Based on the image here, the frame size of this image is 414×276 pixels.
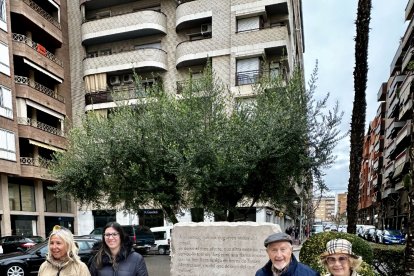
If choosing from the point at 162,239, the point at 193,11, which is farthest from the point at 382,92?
the point at 162,239

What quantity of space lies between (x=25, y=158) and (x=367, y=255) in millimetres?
22084

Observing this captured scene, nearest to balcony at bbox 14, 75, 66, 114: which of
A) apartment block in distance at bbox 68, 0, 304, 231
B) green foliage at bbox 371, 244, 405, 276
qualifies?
apartment block in distance at bbox 68, 0, 304, 231

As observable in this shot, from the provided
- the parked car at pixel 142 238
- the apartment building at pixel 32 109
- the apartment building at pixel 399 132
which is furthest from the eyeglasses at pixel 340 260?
the apartment building at pixel 399 132

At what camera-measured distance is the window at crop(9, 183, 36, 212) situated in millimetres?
23078

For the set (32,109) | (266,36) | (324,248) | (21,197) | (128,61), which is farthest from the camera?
(128,61)

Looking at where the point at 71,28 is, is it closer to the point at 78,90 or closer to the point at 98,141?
the point at 78,90

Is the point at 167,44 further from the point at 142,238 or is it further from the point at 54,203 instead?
the point at 54,203

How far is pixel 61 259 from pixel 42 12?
87.4 feet

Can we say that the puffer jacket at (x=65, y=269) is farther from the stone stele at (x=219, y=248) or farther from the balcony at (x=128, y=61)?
the balcony at (x=128, y=61)

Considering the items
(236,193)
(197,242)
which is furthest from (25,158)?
(197,242)

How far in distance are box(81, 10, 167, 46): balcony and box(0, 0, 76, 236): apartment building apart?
8.98 ft

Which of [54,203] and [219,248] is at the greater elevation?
[219,248]

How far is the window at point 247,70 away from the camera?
22859 mm

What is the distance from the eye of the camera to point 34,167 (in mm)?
23328
